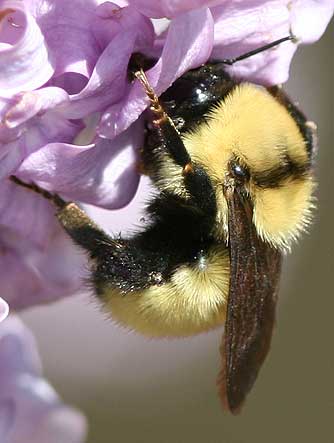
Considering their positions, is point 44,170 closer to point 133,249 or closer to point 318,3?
point 133,249

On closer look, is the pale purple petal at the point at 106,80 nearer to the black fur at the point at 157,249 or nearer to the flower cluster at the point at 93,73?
the flower cluster at the point at 93,73

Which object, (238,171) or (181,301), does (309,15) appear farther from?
(181,301)

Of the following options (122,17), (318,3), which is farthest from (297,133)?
(122,17)

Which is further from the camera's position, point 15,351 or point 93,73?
point 15,351

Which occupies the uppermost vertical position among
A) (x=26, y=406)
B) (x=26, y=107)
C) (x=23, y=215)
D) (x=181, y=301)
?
(x=26, y=107)

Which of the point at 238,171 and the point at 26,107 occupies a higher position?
the point at 26,107

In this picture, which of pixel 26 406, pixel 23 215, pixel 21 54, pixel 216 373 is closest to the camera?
pixel 21 54

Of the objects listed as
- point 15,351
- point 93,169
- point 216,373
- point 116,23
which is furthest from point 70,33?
point 216,373

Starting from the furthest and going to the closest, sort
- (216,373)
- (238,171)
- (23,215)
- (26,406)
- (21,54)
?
(216,373) < (26,406) < (23,215) < (238,171) < (21,54)
